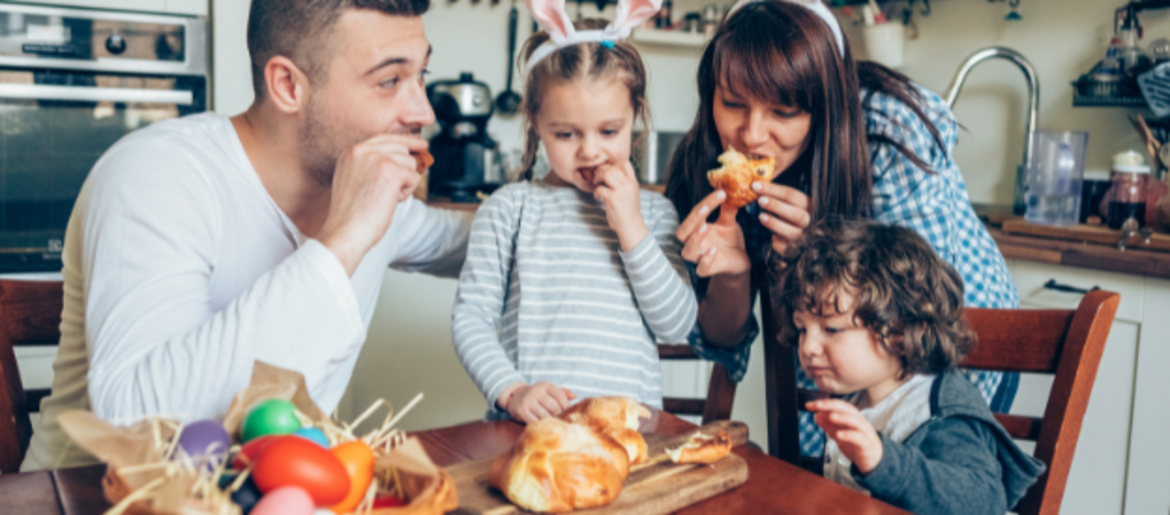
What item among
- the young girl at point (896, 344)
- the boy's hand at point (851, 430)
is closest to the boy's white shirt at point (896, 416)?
the young girl at point (896, 344)

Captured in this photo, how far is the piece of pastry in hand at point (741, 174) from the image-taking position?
4.55 feet

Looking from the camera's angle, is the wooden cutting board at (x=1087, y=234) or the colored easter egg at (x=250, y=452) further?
the wooden cutting board at (x=1087, y=234)

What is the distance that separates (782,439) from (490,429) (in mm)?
547

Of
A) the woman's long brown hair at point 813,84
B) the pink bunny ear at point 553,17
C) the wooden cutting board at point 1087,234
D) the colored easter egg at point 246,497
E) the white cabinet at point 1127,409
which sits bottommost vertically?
the white cabinet at point 1127,409

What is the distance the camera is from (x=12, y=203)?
7.83 ft

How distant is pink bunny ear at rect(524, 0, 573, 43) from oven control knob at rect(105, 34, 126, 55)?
1.62 meters

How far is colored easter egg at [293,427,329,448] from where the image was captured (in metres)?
0.74

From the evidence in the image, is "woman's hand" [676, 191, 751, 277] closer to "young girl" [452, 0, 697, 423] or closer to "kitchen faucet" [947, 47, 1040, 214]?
"young girl" [452, 0, 697, 423]

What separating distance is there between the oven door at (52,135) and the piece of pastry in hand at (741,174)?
1.87 meters

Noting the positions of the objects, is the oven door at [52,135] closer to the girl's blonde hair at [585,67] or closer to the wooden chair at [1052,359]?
the girl's blonde hair at [585,67]

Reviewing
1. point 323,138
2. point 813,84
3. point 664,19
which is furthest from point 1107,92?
point 323,138

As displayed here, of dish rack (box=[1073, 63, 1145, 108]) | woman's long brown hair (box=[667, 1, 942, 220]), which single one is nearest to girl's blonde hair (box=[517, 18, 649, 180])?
woman's long brown hair (box=[667, 1, 942, 220])

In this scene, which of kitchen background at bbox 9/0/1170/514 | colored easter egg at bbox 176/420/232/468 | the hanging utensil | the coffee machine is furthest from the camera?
the hanging utensil

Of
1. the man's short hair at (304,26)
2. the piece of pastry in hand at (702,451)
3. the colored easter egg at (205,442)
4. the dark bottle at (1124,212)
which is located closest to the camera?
the colored easter egg at (205,442)
